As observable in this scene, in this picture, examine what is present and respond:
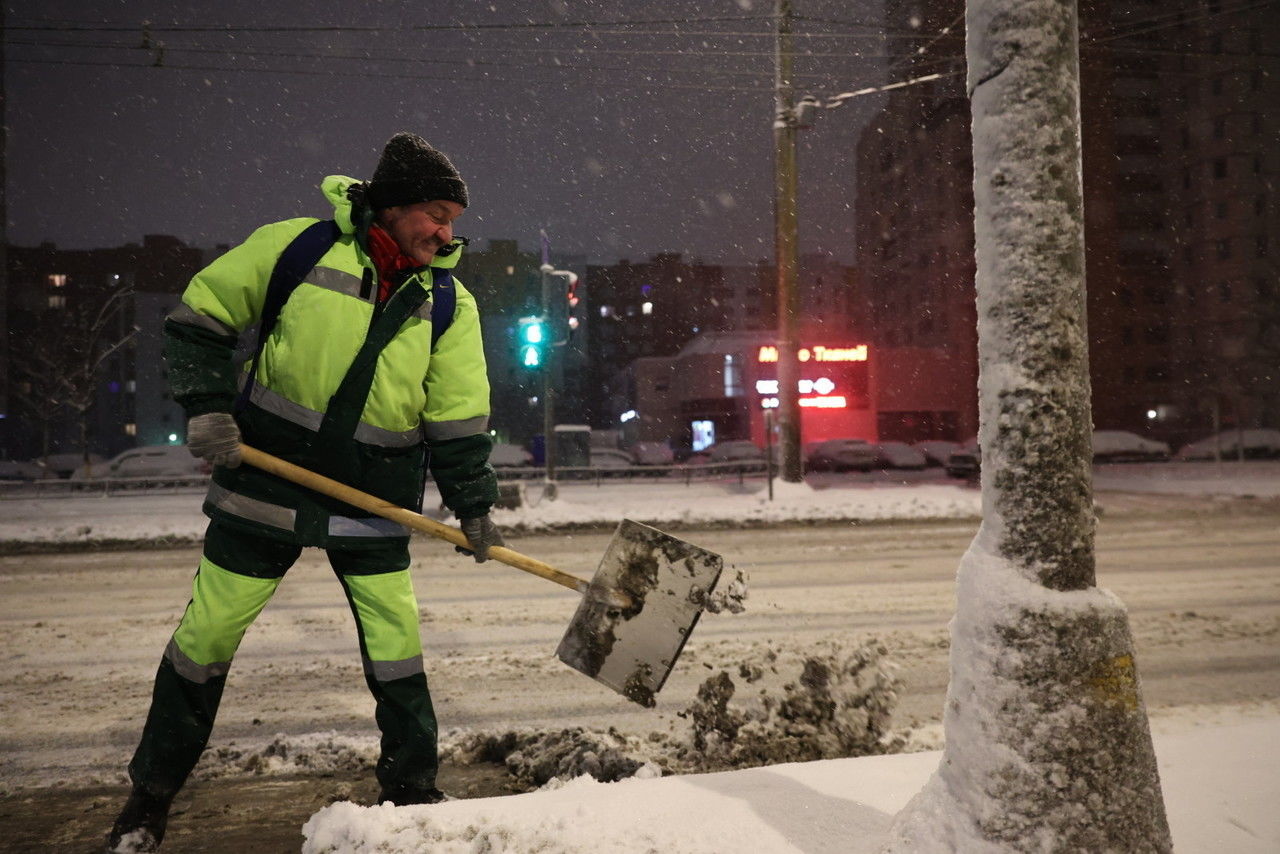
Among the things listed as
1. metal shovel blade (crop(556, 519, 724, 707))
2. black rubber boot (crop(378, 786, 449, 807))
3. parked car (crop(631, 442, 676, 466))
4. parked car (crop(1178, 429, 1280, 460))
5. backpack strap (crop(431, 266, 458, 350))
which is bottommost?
parked car (crop(1178, 429, 1280, 460))

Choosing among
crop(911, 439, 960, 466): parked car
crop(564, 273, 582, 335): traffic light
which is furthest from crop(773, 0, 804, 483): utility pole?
crop(911, 439, 960, 466): parked car

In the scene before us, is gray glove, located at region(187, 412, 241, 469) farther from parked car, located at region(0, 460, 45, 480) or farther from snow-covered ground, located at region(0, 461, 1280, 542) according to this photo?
parked car, located at region(0, 460, 45, 480)

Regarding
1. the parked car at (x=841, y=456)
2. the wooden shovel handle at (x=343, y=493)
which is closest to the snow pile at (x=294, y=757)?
the wooden shovel handle at (x=343, y=493)

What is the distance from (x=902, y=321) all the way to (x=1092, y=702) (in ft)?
219

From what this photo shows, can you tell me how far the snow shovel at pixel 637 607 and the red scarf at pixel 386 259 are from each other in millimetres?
971

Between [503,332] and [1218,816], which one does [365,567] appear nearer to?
[1218,816]

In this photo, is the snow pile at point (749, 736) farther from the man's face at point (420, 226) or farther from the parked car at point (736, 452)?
the parked car at point (736, 452)

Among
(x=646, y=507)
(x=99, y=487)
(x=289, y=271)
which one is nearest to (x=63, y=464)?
(x=99, y=487)

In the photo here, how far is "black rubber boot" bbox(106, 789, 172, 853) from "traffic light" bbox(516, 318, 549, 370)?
12253 mm

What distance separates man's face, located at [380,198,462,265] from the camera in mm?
3006

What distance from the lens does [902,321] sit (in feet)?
214

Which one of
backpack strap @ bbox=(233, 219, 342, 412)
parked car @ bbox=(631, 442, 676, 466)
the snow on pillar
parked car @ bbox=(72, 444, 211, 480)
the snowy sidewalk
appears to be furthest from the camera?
parked car @ bbox=(631, 442, 676, 466)

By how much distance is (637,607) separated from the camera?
10.9ft

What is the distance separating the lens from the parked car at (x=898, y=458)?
36044 mm
